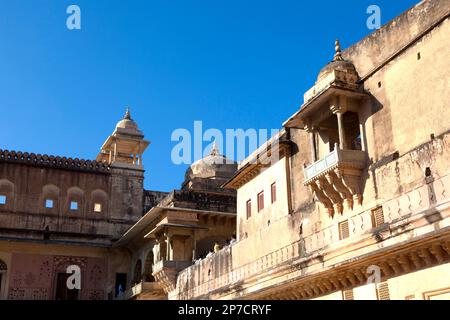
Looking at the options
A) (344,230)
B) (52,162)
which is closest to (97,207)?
(52,162)

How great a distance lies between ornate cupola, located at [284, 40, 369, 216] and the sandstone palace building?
1.3 inches

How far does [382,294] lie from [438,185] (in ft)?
9.06

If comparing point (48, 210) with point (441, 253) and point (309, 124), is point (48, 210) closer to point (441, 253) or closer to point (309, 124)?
point (309, 124)

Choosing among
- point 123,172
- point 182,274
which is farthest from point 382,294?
point 123,172

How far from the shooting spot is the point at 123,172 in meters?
32.8

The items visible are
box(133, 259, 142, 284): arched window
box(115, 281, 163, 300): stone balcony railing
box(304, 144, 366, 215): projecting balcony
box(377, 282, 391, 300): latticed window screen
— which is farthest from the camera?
box(133, 259, 142, 284): arched window

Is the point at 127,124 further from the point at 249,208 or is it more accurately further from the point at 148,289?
the point at 249,208

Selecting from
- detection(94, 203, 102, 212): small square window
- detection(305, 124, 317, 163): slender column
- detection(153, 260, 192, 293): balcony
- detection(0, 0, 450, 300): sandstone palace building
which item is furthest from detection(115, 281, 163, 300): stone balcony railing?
detection(305, 124, 317, 163): slender column

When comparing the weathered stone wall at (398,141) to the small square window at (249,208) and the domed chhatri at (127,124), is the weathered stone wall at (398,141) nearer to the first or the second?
the small square window at (249,208)

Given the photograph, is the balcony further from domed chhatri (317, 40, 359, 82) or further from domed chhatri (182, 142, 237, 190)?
domed chhatri (317, 40, 359, 82)

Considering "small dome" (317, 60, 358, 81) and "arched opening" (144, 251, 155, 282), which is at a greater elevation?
"small dome" (317, 60, 358, 81)

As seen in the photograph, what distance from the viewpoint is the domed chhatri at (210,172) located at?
97.9ft

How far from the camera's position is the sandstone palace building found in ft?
41.3

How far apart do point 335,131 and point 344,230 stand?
2869 millimetres
